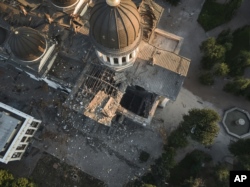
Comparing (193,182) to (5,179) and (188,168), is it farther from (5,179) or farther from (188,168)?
(5,179)

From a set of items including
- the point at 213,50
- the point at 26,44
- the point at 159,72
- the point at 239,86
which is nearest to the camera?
the point at 26,44

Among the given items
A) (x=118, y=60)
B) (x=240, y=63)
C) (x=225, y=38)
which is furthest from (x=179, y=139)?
(x=225, y=38)

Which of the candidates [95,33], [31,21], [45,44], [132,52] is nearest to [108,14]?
[95,33]

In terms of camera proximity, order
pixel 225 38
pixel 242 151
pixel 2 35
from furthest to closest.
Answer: pixel 225 38 → pixel 2 35 → pixel 242 151

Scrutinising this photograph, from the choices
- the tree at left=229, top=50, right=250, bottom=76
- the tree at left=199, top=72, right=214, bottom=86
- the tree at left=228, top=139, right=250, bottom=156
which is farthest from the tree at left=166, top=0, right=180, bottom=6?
the tree at left=228, top=139, right=250, bottom=156

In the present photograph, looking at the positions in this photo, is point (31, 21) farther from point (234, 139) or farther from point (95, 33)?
point (234, 139)

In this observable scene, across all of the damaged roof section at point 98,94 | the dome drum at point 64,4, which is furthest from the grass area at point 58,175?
the dome drum at point 64,4
